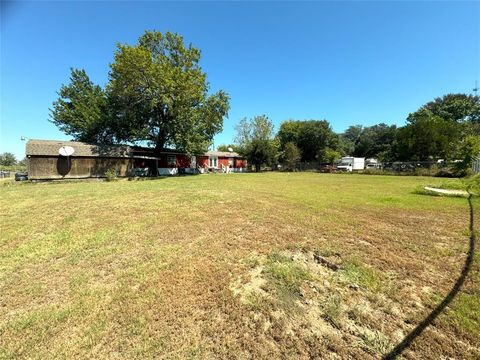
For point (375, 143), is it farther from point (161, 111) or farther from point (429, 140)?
point (161, 111)

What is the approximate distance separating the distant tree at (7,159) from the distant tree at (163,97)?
255 ft

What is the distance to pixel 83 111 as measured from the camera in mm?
26031

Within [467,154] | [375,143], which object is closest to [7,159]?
[467,154]

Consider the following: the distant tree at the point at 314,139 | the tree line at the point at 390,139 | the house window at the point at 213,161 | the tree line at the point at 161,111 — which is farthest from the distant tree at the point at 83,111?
the distant tree at the point at 314,139

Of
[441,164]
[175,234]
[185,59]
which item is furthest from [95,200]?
[441,164]

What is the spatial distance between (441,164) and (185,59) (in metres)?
31.8

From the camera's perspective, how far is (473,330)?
246cm

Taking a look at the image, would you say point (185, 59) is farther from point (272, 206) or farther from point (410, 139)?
point (410, 139)

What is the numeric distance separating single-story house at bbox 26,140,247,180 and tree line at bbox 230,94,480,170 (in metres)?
14.1

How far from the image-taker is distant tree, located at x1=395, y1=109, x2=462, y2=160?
31406 millimetres

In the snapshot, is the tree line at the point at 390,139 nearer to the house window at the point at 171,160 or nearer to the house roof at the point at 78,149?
the house window at the point at 171,160

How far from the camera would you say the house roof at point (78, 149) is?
67.4ft

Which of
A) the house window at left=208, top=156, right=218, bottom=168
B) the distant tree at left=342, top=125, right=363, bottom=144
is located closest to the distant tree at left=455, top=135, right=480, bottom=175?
the house window at left=208, top=156, right=218, bottom=168

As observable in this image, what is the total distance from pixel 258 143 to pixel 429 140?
23.5 m
